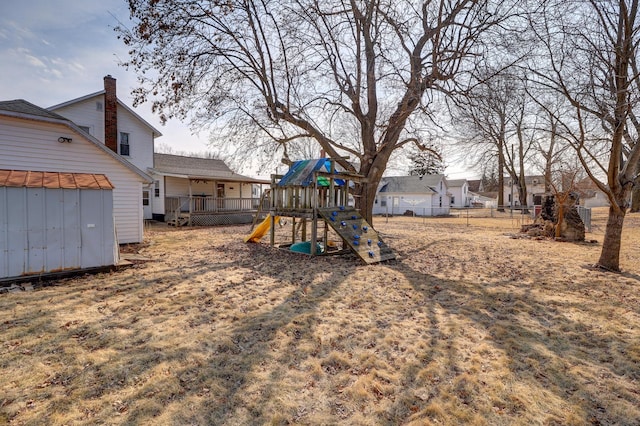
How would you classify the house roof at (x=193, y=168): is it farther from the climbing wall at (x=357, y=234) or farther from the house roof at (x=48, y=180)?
the climbing wall at (x=357, y=234)

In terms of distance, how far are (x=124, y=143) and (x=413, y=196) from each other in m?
31.2

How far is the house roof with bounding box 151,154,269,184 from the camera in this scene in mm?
20938

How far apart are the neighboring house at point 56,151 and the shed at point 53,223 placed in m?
2.96

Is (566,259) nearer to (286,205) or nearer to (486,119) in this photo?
(486,119)

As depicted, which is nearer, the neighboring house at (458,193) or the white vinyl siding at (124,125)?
the white vinyl siding at (124,125)

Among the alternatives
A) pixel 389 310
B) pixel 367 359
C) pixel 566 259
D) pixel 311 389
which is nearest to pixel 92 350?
pixel 311 389

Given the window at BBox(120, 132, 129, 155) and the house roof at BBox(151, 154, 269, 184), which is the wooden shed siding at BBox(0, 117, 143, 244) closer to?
the house roof at BBox(151, 154, 269, 184)

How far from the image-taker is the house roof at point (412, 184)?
39.9 meters

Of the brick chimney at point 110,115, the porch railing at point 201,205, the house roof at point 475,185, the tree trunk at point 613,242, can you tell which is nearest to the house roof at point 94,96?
the brick chimney at point 110,115

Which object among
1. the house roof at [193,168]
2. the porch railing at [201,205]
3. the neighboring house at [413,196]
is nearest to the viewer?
the porch railing at [201,205]

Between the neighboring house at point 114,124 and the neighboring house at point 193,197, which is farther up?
the neighboring house at point 114,124

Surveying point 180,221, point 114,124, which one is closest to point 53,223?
point 114,124

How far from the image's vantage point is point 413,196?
132 ft

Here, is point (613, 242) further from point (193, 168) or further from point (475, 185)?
point (475, 185)
